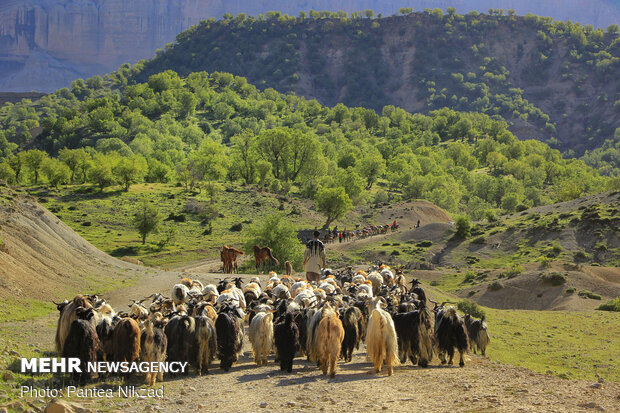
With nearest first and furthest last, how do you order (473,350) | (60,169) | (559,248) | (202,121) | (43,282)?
(473,350)
(43,282)
(559,248)
(60,169)
(202,121)

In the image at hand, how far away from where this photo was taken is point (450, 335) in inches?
754

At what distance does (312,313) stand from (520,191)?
125 m

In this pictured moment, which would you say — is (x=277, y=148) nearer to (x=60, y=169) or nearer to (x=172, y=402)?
(x=60, y=169)

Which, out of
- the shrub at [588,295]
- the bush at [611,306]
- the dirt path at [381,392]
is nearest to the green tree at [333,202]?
the shrub at [588,295]

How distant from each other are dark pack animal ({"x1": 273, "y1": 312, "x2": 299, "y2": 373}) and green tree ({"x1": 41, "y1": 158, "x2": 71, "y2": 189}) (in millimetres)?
82725

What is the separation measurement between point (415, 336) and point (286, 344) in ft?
12.2

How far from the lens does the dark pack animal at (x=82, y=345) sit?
16.0 m

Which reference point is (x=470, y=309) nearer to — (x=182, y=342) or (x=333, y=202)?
(x=182, y=342)

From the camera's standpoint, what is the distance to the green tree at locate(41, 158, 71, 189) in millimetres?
94619

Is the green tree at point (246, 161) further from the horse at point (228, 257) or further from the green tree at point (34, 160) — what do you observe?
the horse at point (228, 257)

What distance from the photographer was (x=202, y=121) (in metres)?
198

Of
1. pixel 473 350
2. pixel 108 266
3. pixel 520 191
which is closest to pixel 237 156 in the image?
pixel 520 191

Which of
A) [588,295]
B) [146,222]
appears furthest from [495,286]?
[146,222]

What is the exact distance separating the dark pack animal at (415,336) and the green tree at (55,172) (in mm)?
83234
